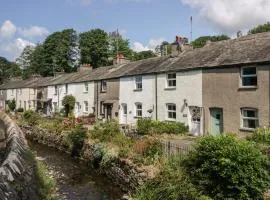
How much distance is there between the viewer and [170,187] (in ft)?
41.1

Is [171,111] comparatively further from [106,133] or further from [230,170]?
[230,170]

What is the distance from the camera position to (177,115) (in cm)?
2681

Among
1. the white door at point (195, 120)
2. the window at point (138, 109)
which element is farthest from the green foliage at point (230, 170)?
the window at point (138, 109)

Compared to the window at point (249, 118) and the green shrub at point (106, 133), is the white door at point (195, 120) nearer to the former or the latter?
the window at point (249, 118)

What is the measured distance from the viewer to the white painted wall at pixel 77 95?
1609 inches

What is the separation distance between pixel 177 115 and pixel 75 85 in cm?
2064

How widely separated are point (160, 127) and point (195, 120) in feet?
9.07

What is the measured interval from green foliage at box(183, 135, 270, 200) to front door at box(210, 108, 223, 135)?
10886mm

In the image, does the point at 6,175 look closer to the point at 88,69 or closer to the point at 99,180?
the point at 99,180

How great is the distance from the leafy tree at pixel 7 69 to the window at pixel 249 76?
100 m

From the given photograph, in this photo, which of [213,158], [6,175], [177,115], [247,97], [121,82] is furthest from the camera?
[121,82]

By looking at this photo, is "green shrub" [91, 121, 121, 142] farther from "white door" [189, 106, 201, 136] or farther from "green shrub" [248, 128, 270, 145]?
"green shrub" [248, 128, 270, 145]

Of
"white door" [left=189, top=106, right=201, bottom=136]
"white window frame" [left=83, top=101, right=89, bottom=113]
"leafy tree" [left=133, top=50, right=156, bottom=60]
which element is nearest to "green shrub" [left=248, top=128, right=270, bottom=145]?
"white door" [left=189, top=106, right=201, bottom=136]

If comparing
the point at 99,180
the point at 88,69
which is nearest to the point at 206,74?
the point at 99,180
